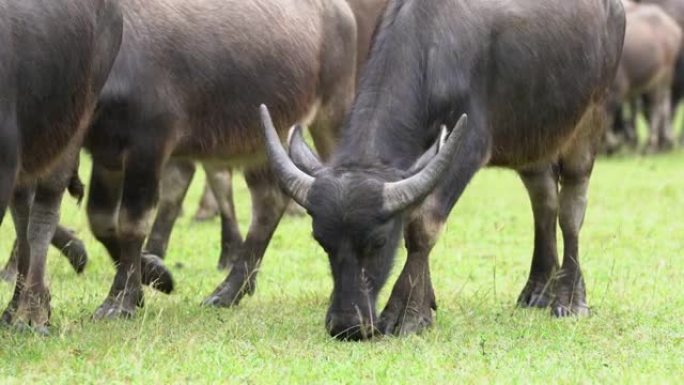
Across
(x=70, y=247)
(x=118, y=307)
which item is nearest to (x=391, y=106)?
(x=118, y=307)

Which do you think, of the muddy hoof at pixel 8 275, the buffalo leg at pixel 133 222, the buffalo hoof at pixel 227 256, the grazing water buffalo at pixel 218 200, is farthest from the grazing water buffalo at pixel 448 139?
the muddy hoof at pixel 8 275

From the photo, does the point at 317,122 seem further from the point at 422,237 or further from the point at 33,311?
the point at 33,311

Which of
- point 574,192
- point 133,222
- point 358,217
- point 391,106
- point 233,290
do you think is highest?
point 391,106

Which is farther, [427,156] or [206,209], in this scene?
[206,209]

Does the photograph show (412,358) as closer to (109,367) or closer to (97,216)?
(109,367)

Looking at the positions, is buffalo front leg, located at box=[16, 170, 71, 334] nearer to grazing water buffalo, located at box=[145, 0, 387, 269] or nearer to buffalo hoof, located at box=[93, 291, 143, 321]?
buffalo hoof, located at box=[93, 291, 143, 321]

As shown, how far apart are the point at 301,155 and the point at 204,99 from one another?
1.66m

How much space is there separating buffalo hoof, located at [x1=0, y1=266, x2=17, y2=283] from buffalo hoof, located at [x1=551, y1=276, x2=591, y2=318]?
3.63 meters

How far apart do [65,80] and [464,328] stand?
252 centimetres

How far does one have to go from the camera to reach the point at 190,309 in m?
9.24

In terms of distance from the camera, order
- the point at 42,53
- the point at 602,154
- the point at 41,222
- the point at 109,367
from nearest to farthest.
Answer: the point at 109,367 → the point at 42,53 → the point at 41,222 → the point at 602,154

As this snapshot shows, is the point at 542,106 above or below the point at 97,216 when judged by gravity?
above

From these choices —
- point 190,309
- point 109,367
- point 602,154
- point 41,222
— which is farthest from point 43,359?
point 602,154

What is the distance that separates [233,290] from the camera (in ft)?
32.1
